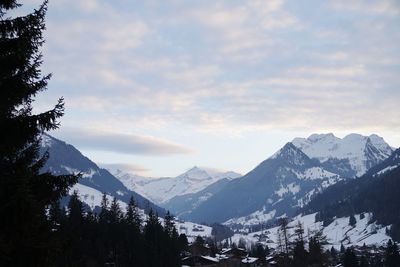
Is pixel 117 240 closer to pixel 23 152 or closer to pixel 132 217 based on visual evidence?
pixel 132 217

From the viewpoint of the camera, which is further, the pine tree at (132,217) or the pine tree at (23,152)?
the pine tree at (132,217)

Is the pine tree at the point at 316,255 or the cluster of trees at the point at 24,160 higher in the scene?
the cluster of trees at the point at 24,160

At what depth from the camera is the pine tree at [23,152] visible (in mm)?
13560

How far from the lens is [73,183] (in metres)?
16.1

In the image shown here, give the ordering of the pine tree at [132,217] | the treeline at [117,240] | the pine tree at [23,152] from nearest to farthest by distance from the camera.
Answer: the pine tree at [23,152] → the treeline at [117,240] → the pine tree at [132,217]

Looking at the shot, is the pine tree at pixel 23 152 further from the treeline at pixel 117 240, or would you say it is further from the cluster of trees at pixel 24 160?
the treeline at pixel 117 240

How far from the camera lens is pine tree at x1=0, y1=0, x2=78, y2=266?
534 inches

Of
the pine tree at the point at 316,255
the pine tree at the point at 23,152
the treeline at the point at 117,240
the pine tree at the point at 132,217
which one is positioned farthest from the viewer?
the pine tree at the point at 132,217

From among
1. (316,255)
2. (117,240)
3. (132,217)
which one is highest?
(132,217)

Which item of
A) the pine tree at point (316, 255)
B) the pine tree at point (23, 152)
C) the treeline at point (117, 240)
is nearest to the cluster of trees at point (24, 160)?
the pine tree at point (23, 152)

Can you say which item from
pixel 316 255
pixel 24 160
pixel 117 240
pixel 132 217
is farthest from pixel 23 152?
pixel 132 217

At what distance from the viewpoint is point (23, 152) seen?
16578 millimetres

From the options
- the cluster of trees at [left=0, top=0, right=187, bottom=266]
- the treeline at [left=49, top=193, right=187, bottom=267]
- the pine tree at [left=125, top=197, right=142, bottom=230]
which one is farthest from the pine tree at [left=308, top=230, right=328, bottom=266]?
the cluster of trees at [left=0, top=0, right=187, bottom=266]

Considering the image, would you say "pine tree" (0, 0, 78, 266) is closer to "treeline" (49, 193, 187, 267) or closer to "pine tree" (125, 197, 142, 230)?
"treeline" (49, 193, 187, 267)
